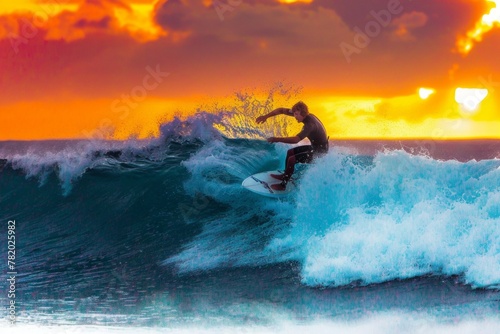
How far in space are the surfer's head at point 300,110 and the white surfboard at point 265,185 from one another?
941 mm

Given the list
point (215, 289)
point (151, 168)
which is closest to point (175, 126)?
point (151, 168)

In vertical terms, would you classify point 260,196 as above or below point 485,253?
above

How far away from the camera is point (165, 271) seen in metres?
7.42

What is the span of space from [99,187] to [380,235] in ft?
16.9

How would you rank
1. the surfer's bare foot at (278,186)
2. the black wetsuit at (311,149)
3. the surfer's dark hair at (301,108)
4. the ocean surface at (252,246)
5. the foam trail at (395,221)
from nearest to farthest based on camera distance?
the ocean surface at (252,246), the foam trail at (395,221), the surfer's dark hair at (301,108), the black wetsuit at (311,149), the surfer's bare foot at (278,186)

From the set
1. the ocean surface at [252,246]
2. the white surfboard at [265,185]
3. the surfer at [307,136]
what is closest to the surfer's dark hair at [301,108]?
the surfer at [307,136]

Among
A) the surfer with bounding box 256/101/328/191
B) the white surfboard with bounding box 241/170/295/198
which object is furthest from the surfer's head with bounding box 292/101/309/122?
the white surfboard with bounding box 241/170/295/198

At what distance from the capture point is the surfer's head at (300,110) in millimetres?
8031

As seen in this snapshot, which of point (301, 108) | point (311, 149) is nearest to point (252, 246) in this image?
point (311, 149)

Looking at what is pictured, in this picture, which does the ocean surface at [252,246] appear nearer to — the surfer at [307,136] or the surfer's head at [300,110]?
the surfer at [307,136]

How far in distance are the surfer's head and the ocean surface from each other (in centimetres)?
68

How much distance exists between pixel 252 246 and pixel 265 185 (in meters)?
1.07

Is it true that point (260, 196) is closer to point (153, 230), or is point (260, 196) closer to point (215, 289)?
point (153, 230)

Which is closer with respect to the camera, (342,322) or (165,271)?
(342,322)
